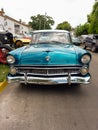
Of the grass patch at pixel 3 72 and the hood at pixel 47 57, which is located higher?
the hood at pixel 47 57

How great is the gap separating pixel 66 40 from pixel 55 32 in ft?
1.64

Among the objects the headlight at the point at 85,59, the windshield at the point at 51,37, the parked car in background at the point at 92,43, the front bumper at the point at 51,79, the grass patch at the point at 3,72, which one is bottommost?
the parked car in background at the point at 92,43

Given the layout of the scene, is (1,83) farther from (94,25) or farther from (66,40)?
(94,25)

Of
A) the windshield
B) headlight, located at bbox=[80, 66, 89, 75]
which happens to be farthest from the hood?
the windshield

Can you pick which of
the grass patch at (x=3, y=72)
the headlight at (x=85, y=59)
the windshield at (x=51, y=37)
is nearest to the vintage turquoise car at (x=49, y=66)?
the headlight at (x=85, y=59)

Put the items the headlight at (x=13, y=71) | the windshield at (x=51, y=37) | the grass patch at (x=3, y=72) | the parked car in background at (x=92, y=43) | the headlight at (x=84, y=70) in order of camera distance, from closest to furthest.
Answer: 1. the headlight at (x=84, y=70)
2. the headlight at (x=13, y=71)
3. the grass patch at (x=3, y=72)
4. the windshield at (x=51, y=37)
5. the parked car in background at (x=92, y=43)

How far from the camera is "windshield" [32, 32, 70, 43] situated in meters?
8.47

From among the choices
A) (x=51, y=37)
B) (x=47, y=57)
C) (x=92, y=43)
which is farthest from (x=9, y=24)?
(x=47, y=57)

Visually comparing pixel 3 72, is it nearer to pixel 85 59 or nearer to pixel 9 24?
pixel 85 59

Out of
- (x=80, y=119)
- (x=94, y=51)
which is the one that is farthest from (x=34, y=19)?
(x=80, y=119)

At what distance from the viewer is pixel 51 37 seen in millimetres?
8594

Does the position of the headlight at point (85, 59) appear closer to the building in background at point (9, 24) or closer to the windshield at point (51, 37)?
the windshield at point (51, 37)

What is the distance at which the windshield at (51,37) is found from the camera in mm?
8466

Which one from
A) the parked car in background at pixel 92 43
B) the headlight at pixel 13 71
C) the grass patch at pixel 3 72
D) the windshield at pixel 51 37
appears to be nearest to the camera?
the headlight at pixel 13 71
